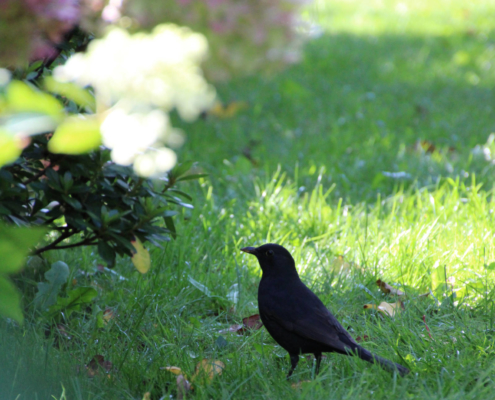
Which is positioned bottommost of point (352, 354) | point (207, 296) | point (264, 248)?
point (207, 296)

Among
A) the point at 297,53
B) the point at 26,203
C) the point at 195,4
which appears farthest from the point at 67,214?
the point at 297,53

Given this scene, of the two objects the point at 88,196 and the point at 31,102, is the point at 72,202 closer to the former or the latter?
the point at 88,196

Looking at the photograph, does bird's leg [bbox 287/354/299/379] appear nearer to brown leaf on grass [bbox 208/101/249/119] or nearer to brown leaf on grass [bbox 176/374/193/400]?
brown leaf on grass [bbox 176/374/193/400]

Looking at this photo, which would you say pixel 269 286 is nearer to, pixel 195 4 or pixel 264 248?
pixel 264 248

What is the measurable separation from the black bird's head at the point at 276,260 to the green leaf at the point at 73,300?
0.67 m

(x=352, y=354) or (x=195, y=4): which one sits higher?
(x=195, y=4)

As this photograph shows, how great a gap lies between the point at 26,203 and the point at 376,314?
1574 millimetres

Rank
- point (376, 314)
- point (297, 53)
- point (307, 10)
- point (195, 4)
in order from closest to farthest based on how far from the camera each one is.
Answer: point (376, 314), point (195, 4), point (297, 53), point (307, 10)

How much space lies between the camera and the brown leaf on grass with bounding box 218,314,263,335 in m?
2.38

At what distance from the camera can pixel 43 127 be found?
1.85ft

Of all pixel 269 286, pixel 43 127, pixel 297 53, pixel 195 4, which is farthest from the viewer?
pixel 297 53

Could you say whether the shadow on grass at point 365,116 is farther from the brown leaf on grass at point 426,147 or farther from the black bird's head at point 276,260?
the black bird's head at point 276,260

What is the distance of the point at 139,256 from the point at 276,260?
58 centimetres

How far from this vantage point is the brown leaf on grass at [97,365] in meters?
1.91
